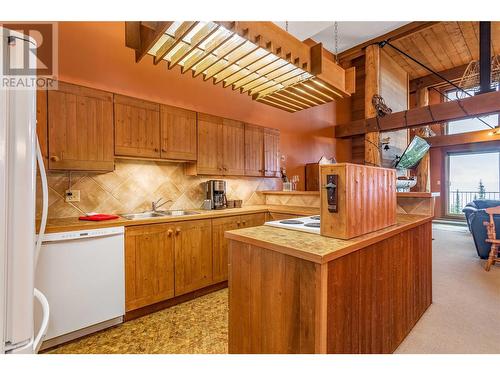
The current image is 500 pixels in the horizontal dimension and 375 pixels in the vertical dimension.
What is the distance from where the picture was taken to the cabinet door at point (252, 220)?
318cm

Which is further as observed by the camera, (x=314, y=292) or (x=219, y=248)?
(x=219, y=248)

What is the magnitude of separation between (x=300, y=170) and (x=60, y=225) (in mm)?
4144

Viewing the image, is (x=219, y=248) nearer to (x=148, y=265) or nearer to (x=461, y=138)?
(x=148, y=265)

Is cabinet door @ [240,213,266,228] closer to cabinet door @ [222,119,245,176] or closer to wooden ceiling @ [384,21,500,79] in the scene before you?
cabinet door @ [222,119,245,176]

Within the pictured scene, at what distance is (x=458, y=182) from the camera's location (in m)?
8.52

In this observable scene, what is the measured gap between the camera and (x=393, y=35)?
15.9ft

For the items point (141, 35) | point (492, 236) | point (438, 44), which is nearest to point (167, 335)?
point (141, 35)

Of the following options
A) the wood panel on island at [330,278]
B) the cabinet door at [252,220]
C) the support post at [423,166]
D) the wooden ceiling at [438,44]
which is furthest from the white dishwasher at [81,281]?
the support post at [423,166]

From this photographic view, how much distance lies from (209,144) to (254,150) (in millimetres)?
833

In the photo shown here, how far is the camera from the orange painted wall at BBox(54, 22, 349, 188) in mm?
2479

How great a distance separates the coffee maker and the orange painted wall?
3.57 ft

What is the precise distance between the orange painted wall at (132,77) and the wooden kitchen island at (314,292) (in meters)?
2.36

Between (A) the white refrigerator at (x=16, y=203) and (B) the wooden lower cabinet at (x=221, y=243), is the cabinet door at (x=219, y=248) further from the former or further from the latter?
(A) the white refrigerator at (x=16, y=203)
